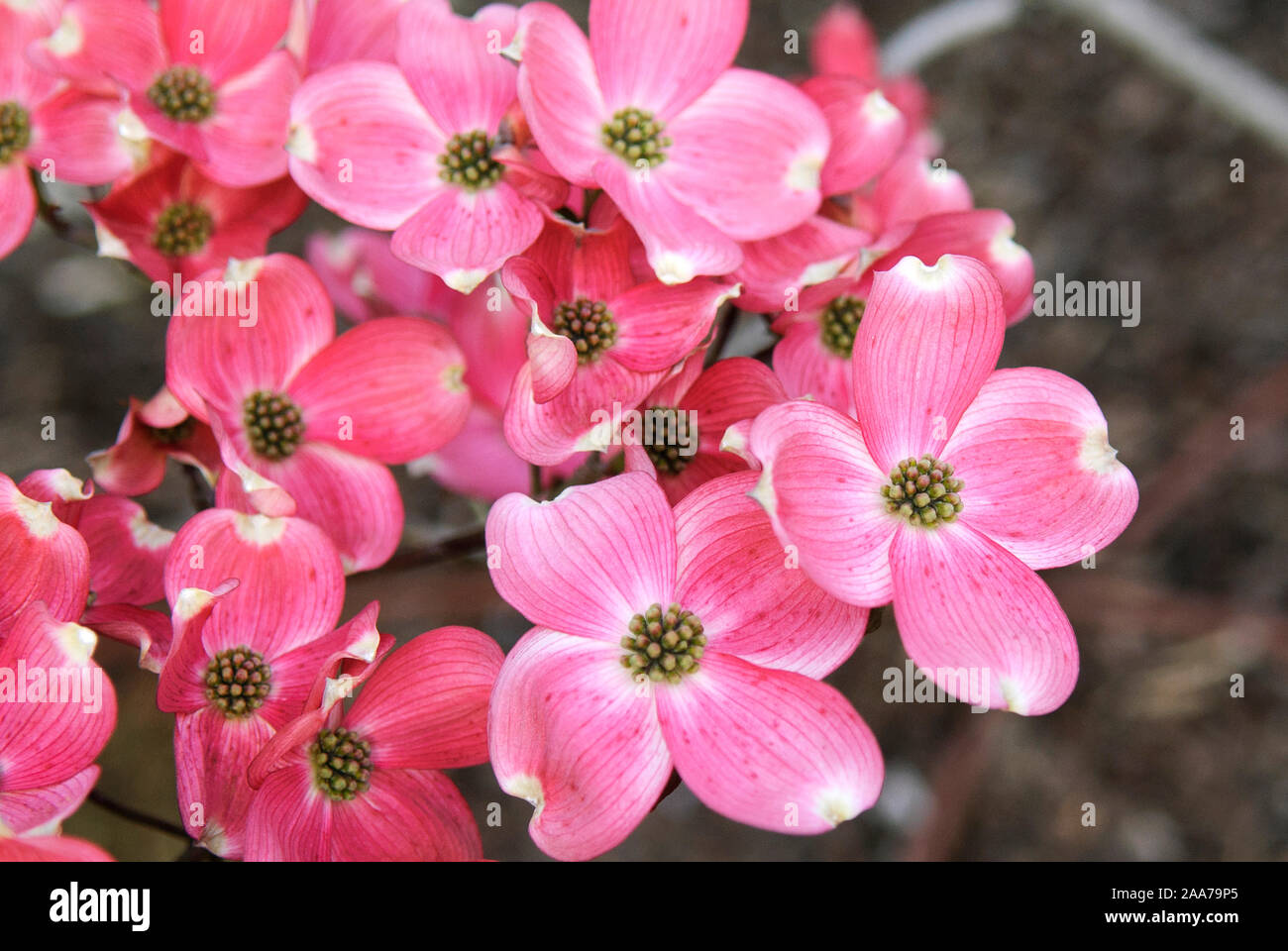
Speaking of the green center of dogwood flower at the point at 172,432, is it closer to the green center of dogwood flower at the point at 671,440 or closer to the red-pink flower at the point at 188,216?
the red-pink flower at the point at 188,216

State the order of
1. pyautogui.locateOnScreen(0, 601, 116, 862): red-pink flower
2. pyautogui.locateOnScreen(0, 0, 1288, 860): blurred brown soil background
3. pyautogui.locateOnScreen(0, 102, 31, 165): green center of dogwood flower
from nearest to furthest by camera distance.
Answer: pyautogui.locateOnScreen(0, 601, 116, 862): red-pink flower, pyautogui.locateOnScreen(0, 102, 31, 165): green center of dogwood flower, pyautogui.locateOnScreen(0, 0, 1288, 860): blurred brown soil background

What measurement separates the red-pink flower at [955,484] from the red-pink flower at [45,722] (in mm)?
421

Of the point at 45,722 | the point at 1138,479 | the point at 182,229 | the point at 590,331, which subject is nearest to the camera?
the point at 45,722

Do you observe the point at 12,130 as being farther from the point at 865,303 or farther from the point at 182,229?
the point at 865,303

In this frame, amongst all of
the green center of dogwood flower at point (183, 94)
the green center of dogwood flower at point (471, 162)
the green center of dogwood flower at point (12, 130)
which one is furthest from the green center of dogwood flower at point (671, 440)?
the green center of dogwood flower at point (12, 130)

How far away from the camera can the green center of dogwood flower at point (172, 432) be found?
764 millimetres

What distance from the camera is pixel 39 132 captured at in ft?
2.62

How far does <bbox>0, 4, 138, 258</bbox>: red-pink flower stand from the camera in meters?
0.78

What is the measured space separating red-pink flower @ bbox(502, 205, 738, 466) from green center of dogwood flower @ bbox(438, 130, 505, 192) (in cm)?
8

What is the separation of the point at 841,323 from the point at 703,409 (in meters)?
0.16

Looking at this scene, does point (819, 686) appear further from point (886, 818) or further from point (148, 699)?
point (886, 818)

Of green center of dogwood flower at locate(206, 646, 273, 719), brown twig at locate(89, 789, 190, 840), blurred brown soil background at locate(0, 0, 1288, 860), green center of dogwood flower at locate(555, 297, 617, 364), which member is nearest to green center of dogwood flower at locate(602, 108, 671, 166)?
green center of dogwood flower at locate(555, 297, 617, 364)

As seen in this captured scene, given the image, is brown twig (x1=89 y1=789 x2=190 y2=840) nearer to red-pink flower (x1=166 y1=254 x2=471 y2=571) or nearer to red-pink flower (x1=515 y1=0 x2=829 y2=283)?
red-pink flower (x1=166 y1=254 x2=471 y2=571)

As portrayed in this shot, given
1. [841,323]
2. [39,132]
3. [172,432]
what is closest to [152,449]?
[172,432]
